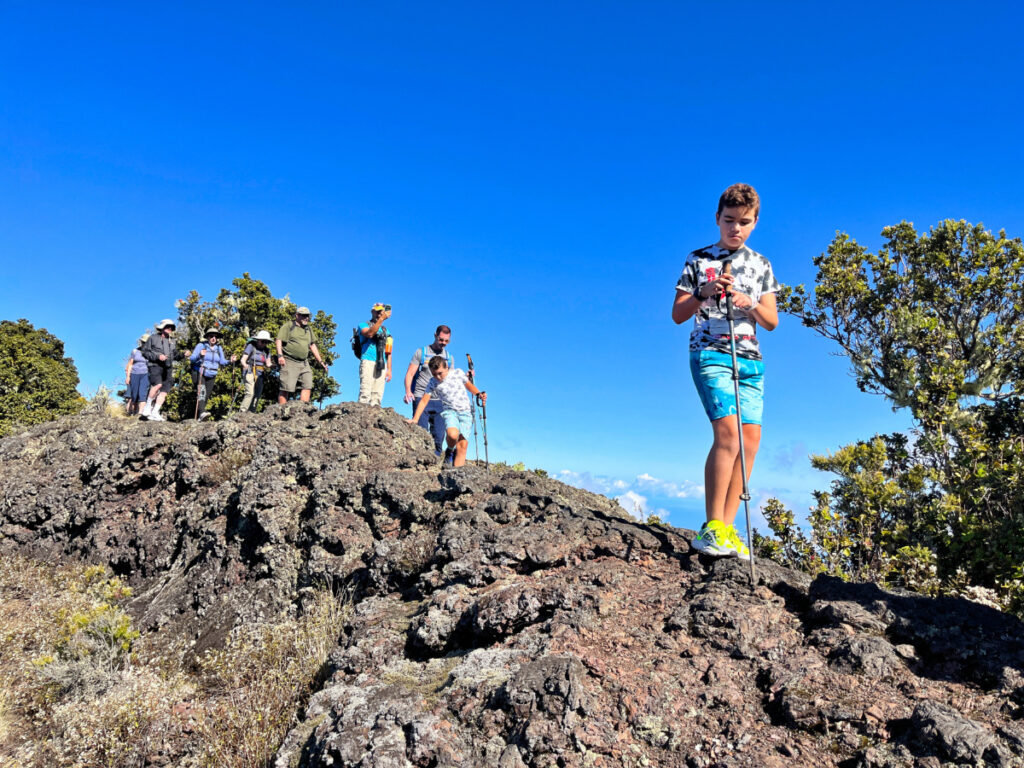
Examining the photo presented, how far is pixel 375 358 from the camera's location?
1228cm

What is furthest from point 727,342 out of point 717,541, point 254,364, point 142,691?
point 254,364

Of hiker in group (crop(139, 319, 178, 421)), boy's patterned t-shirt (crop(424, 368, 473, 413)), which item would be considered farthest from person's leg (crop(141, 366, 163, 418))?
boy's patterned t-shirt (crop(424, 368, 473, 413))

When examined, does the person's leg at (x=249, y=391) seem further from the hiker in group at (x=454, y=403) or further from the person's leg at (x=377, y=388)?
the hiker in group at (x=454, y=403)

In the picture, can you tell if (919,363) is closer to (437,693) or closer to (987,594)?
(987,594)

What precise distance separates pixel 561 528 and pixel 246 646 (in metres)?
2.64

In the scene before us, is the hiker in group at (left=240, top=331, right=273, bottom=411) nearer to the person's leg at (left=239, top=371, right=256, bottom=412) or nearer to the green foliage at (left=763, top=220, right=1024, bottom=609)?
the person's leg at (left=239, top=371, right=256, bottom=412)

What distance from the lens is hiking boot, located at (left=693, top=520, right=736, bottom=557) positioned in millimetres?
4164

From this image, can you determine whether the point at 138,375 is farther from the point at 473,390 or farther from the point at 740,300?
the point at 740,300

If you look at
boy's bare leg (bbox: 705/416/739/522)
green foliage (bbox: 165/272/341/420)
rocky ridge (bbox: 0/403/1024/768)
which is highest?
green foliage (bbox: 165/272/341/420)

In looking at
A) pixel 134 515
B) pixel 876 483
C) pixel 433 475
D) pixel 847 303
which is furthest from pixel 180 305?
pixel 876 483

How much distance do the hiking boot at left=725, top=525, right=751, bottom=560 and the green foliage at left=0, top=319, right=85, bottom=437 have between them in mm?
21669

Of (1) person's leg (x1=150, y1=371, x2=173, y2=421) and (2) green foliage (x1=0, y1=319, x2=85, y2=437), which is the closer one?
(1) person's leg (x1=150, y1=371, x2=173, y2=421)

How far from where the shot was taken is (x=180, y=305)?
23.2 m

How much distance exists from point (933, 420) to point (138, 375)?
46.5 feet
